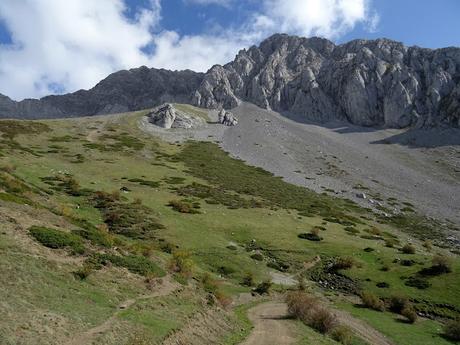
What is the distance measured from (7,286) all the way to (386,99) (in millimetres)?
192031

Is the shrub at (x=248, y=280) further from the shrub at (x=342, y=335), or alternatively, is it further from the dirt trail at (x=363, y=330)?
the shrub at (x=342, y=335)

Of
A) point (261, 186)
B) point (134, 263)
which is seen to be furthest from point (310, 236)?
point (261, 186)

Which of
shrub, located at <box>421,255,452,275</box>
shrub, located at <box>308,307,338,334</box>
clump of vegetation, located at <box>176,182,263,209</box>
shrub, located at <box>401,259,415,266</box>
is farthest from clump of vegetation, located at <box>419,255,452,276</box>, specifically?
clump of vegetation, located at <box>176,182,263,209</box>

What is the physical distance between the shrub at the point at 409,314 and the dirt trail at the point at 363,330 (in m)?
4.89

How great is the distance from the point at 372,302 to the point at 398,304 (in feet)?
7.45

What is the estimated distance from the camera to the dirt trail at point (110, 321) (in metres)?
16.6

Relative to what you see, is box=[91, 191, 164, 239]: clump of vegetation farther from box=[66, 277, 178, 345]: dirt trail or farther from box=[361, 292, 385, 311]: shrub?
box=[361, 292, 385, 311]: shrub

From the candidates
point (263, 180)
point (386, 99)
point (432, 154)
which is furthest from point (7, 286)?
point (386, 99)

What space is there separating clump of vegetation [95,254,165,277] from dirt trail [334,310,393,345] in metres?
14.1

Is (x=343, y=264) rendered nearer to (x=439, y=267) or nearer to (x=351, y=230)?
(x=439, y=267)

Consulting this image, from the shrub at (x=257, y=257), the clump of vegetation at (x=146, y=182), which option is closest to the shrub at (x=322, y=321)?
the shrub at (x=257, y=257)

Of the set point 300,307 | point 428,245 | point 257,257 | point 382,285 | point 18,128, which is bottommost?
point 428,245

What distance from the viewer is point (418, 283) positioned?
40938mm

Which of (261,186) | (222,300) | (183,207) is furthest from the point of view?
(261,186)
